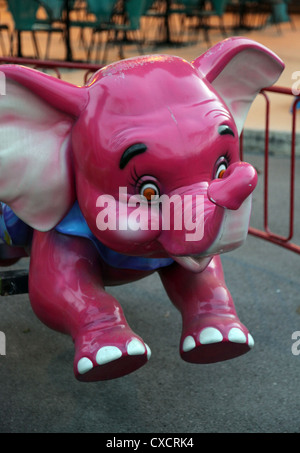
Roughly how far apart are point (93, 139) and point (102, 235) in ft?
0.97

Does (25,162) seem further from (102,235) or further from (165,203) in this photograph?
(165,203)

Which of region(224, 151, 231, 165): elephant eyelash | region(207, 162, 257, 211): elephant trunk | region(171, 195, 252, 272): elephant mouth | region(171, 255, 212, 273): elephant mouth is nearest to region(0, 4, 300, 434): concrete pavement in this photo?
region(171, 255, 212, 273): elephant mouth

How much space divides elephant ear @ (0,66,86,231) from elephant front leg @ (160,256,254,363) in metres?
0.54

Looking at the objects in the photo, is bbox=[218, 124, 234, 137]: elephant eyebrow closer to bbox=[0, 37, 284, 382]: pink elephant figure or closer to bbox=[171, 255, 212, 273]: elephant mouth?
bbox=[0, 37, 284, 382]: pink elephant figure

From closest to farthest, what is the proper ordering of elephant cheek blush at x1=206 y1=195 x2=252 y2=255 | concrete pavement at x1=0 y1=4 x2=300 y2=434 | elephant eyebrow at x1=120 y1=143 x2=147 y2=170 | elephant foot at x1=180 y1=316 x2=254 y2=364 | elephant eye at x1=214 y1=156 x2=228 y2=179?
elephant cheek blush at x1=206 y1=195 x2=252 y2=255 → elephant eyebrow at x1=120 y1=143 x2=147 y2=170 → elephant eye at x1=214 y1=156 x2=228 y2=179 → elephant foot at x1=180 y1=316 x2=254 y2=364 → concrete pavement at x1=0 y1=4 x2=300 y2=434

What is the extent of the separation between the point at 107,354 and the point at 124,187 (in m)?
0.50

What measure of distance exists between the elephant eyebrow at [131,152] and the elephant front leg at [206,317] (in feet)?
1.98

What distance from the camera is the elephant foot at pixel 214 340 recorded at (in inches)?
87.0

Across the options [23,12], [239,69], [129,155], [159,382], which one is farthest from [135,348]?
[23,12]

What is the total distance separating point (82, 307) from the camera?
2217 millimetres

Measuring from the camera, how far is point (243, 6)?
546 inches

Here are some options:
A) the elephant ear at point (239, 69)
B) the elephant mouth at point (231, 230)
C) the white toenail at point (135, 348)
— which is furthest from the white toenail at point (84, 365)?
the elephant ear at point (239, 69)

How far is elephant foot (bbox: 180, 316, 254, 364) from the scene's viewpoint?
2.21 meters

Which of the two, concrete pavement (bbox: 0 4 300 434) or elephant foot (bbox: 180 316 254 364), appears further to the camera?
concrete pavement (bbox: 0 4 300 434)
